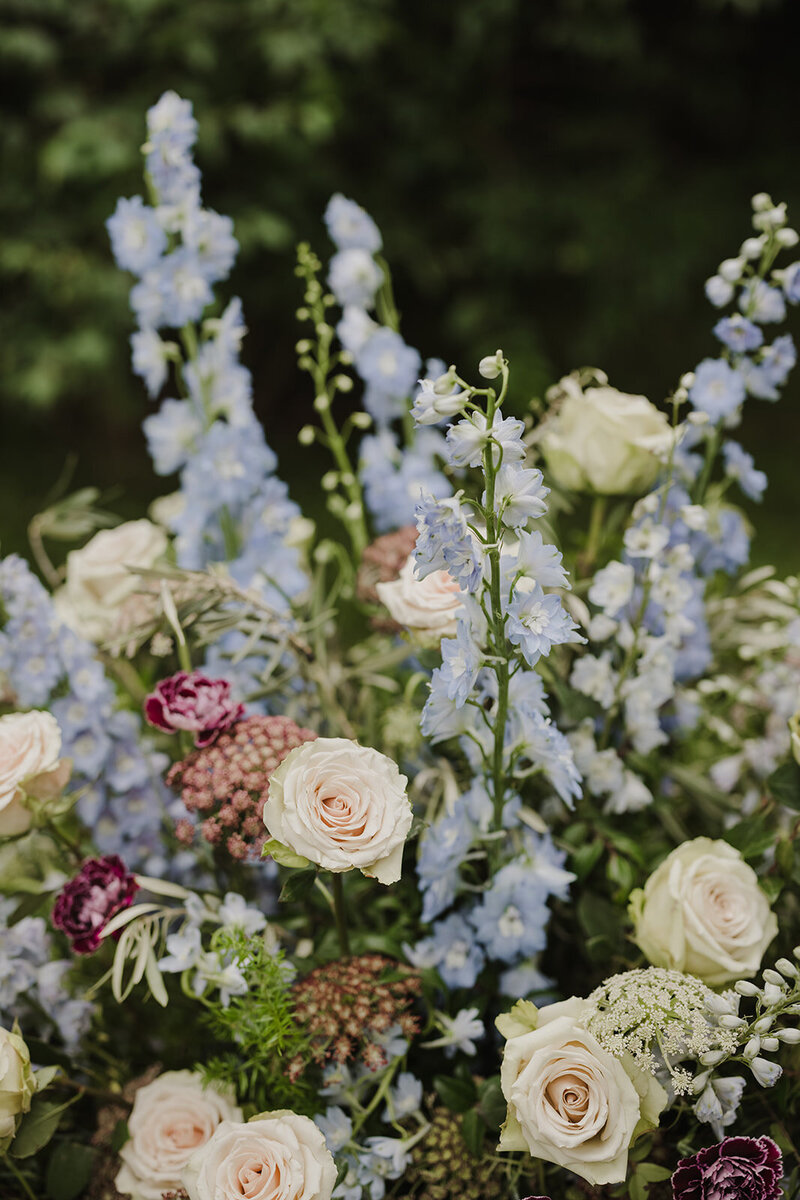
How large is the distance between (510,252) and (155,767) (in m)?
3.09

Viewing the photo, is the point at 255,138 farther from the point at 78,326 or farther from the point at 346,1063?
the point at 346,1063

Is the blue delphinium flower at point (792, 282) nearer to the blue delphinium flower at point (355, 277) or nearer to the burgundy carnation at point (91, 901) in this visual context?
the blue delphinium flower at point (355, 277)

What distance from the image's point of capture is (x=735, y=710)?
1341 mm

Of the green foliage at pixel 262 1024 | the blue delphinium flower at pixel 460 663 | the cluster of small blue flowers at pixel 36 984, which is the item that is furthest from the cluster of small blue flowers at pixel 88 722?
the blue delphinium flower at pixel 460 663

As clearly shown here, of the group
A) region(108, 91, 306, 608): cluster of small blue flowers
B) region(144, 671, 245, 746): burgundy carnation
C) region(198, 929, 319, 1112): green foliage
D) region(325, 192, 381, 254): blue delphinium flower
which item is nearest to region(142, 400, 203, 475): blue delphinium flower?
region(108, 91, 306, 608): cluster of small blue flowers

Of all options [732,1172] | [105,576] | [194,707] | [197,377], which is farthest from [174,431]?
[732,1172]

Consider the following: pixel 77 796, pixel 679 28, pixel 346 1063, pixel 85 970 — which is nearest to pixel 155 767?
pixel 77 796

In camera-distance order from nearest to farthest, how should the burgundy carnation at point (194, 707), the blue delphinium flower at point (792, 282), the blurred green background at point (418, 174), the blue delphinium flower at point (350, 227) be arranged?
the burgundy carnation at point (194, 707), the blue delphinium flower at point (792, 282), the blue delphinium flower at point (350, 227), the blurred green background at point (418, 174)

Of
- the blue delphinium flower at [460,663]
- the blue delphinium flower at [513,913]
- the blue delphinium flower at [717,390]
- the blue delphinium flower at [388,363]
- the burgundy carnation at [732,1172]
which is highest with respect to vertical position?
the blue delphinium flower at [388,363]

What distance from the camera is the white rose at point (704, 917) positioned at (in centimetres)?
85

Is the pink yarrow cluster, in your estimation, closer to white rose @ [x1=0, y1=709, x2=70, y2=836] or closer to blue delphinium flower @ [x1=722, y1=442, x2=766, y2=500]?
white rose @ [x1=0, y1=709, x2=70, y2=836]

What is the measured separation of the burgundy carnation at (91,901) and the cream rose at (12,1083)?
93 millimetres

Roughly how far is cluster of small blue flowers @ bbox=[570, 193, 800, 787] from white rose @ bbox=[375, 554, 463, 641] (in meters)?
0.15

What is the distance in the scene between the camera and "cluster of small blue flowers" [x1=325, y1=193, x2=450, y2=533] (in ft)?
3.93
